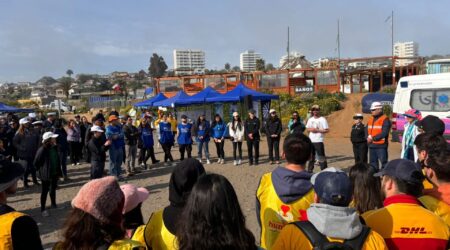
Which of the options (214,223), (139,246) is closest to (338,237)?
(214,223)

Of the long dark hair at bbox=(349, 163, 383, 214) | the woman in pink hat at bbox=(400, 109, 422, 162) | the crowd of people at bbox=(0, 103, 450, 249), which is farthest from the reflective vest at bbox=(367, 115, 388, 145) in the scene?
the long dark hair at bbox=(349, 163, 383, 214)

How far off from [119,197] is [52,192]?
596cm

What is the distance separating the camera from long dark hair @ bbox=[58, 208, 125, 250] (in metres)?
1.91

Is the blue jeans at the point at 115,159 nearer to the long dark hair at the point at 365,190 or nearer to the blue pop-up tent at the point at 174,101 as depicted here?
the long dark hair at the point at 365,190

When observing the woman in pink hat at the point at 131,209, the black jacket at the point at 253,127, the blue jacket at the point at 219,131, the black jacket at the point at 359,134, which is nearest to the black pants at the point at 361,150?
the black jacket at the point at 359,134

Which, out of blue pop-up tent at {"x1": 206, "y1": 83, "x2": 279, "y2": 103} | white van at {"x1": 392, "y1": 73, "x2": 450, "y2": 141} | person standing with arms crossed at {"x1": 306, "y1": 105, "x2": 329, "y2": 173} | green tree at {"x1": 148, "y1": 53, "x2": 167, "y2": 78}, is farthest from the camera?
green tree at {"x1": 148, "y1": 53, "x2": 167, "y2": 78}

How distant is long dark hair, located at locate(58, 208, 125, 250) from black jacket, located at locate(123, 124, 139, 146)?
839 cm

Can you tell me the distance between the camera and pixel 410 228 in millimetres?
2160

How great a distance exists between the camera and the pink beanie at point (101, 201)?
195 centimetres

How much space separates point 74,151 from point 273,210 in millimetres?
11317

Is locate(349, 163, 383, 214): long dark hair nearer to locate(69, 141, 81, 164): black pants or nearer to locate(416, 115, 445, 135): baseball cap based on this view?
locate(416, 115, 445, 135): baseball cap

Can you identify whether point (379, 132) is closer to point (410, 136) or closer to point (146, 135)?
point (410, 136)

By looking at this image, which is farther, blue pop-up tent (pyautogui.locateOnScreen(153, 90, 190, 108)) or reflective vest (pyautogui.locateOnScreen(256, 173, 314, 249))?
blue pop-up tent (pyautogui.locateOnScreen(153, 90, 190, 108))

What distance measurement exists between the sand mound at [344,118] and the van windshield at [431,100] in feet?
24.9
